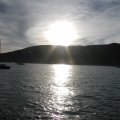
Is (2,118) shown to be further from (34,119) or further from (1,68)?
(1,68)

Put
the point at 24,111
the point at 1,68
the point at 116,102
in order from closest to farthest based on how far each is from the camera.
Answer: the point at 24,111
the point at 116,102
the point at 1,68

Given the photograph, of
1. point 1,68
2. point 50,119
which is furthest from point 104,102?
point 1,68

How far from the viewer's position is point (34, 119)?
3016 cm

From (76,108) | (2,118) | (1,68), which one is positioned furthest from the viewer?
(1,68)

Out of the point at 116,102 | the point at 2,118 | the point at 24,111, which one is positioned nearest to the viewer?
the point at 2,118

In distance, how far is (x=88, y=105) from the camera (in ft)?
129

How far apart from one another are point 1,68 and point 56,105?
4999 inches

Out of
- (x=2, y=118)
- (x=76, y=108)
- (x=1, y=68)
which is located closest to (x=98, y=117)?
(x=76, y=108)

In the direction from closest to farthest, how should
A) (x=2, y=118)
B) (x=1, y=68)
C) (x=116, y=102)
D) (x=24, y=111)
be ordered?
1. (x=2, y=118)
2. (x=24, y=111)
3. (x=116, y=102)
4. (x=1, y=68)

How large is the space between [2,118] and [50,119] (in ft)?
20.4

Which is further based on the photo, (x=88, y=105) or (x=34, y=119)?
(x=88, y=105)

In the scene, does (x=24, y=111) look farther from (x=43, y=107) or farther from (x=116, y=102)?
(x=116, y=102)

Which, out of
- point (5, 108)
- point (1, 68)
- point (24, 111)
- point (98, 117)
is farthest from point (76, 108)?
point (1, 68)

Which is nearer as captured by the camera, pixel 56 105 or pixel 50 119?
pixel 50 119
